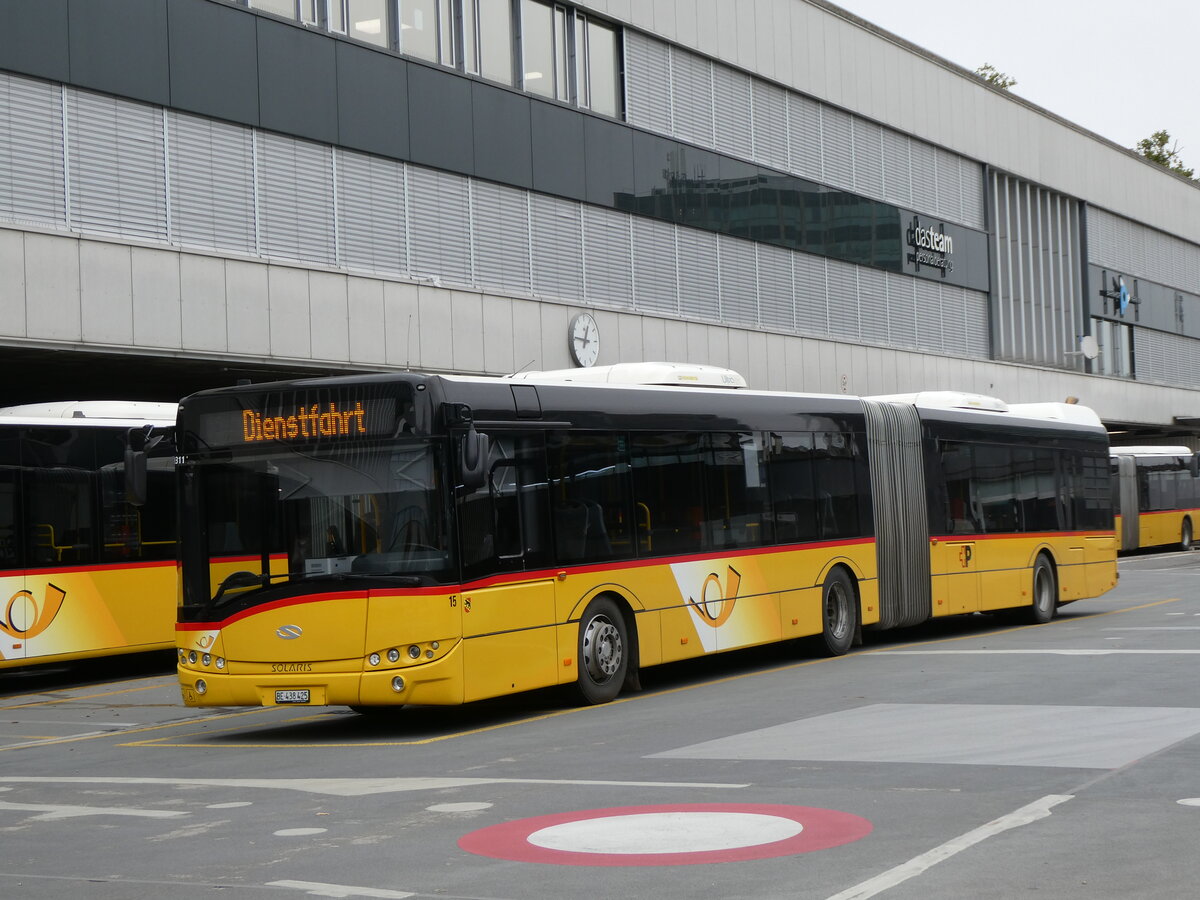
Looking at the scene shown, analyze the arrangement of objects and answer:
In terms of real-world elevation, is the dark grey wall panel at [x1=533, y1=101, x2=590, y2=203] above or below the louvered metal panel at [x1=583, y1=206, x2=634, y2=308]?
above

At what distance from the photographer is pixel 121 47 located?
75.5ft

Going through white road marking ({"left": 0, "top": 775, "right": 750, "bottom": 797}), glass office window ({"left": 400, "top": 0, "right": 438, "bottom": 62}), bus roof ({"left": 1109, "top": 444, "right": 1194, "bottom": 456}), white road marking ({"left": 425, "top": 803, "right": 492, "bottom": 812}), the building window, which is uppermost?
glass office window ({"left": 400, "top": 0, "right": 438, "bottom": 62})

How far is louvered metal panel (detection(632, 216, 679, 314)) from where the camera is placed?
33.7 m

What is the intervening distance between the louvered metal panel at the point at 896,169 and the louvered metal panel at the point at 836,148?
2.00 meters

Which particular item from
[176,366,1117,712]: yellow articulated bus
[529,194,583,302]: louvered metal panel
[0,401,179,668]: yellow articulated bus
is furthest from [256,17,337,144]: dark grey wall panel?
[176,366,1117,712]: yellow articulated bus

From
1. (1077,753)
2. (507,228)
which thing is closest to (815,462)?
(1077,753)

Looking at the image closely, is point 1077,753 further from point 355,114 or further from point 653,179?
point 653,179

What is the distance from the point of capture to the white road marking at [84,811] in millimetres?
9141

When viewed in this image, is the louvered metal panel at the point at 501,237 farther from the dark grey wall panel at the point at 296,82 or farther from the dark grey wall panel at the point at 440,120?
the dark grey wall panel at the point at 296,82

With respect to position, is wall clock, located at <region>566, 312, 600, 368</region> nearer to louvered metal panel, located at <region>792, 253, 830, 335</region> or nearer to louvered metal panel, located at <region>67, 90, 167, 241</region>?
louvered metal panel, located at <region>792, 253, 830, 335</region>

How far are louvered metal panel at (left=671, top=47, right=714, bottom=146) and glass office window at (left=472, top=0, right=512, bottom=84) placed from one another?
17.7 feet

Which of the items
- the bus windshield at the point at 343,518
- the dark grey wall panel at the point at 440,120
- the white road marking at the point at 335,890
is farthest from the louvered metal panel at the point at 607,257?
the white road marking at the point at 335,890

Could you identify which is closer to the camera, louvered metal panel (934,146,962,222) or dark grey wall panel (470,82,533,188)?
dark grey wall panel (470,82,533,188)

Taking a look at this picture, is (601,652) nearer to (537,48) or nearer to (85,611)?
(85,611)
